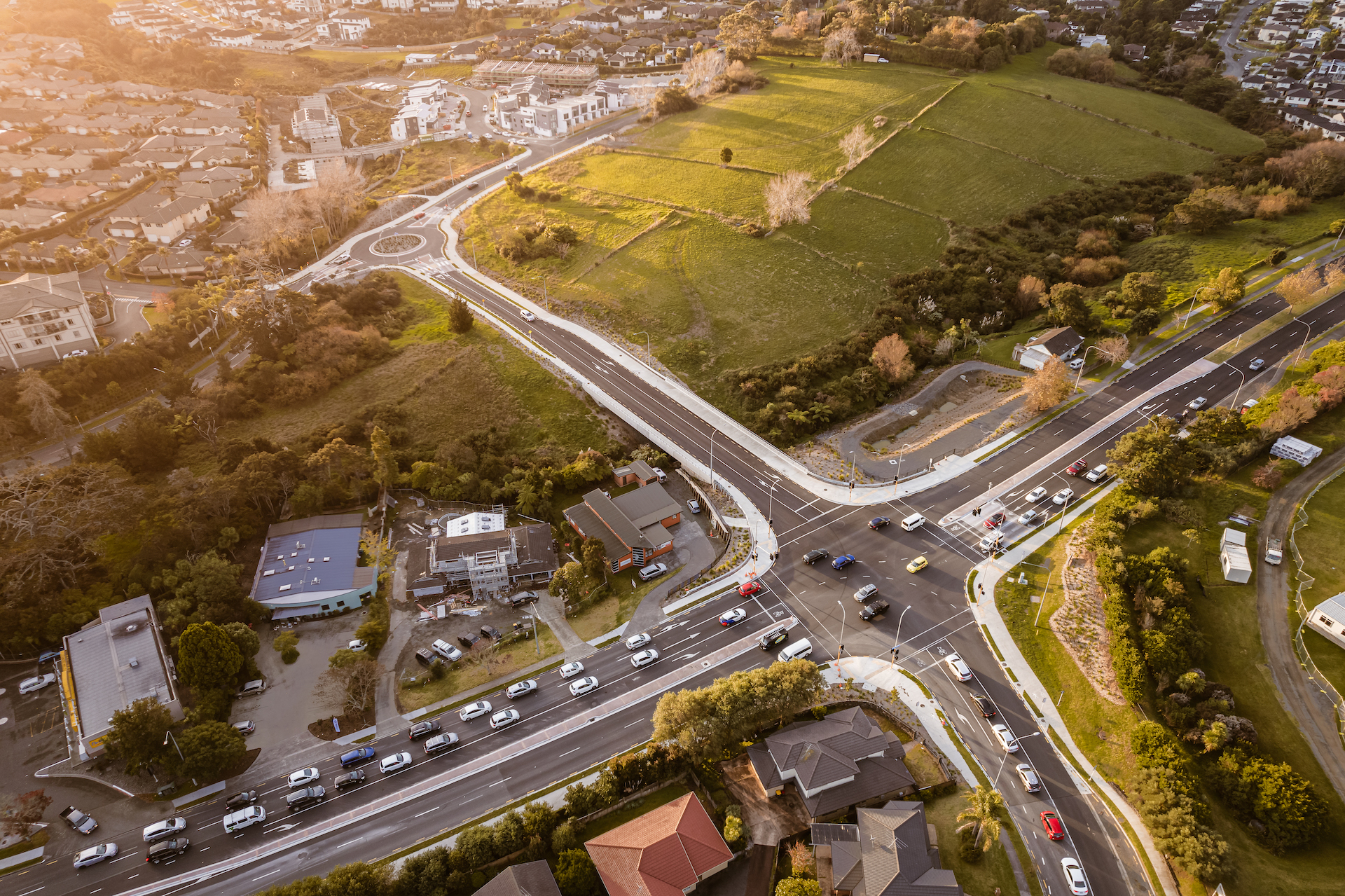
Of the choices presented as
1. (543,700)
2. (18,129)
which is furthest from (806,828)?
(18,129)

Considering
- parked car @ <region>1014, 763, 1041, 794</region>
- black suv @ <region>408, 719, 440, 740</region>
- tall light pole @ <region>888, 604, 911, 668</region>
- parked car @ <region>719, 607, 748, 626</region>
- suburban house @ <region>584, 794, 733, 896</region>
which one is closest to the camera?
suburban house @ <region>584, 794, 733, 896</region>

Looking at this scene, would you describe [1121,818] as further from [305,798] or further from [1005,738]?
[305,798]

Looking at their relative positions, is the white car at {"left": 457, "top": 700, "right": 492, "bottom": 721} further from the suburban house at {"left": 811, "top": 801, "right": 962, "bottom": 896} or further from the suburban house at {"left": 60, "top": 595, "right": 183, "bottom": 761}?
the suburban house at {"left": 811, "top": 801, "right": 962, "bottom": 896}

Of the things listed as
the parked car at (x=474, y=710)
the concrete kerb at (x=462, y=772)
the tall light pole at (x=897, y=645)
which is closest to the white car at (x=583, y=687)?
the concrete kerb at (x=462, y=772)

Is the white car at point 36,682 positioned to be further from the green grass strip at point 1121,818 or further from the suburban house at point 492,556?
the green grass strip at point 1121,818

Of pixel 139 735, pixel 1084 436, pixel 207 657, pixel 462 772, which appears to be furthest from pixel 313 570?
pixel 1084 436

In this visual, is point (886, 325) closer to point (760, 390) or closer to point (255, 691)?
point (760, 390)

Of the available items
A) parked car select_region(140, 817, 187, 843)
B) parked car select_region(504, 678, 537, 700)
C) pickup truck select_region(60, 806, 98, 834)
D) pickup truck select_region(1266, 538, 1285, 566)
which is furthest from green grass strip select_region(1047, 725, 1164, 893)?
pickup truck select_region(60, 806, 98, 834)
